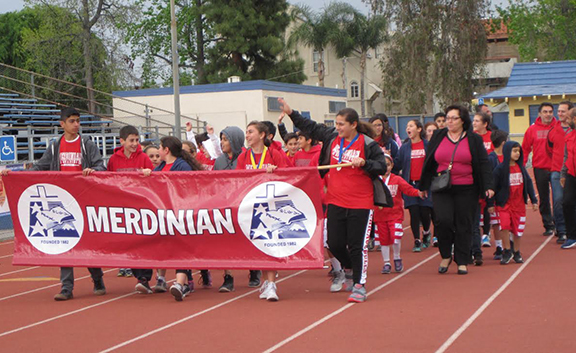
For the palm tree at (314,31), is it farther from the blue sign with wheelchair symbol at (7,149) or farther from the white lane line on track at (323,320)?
the white lane line on track at (323,320)

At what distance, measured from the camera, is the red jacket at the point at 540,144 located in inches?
520

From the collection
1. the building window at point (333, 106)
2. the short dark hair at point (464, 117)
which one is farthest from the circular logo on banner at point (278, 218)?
the building window at point (333, 106)

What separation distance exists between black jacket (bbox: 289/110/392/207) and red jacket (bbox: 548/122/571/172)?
518 cm

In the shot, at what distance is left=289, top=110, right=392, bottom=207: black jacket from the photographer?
829 centimetres

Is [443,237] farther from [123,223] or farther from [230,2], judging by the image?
[230,2]

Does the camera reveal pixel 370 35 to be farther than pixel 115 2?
Yes

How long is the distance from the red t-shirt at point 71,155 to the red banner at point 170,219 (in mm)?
219

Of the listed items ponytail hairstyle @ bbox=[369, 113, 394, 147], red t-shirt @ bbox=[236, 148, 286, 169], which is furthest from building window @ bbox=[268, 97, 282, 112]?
red t-shirt @ bbox=[236, 148, 286, 169]

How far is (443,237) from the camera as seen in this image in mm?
10023

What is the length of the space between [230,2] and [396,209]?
42.5 metres

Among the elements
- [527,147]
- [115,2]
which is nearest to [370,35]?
[115,2]

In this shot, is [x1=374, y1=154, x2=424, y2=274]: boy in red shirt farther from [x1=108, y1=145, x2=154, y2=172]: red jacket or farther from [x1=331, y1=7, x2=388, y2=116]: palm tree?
[x1=331, y1=7, x2=388, y2=116]: palm tree

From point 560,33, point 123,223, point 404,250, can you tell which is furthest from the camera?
point 560,33

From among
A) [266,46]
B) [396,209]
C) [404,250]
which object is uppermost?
Result: [266,46]
